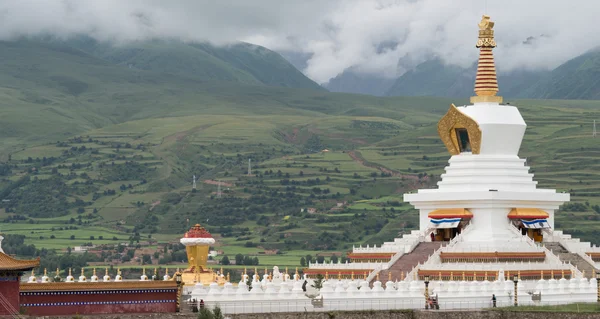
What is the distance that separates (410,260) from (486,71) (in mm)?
8659

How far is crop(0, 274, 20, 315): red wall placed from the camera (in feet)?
125

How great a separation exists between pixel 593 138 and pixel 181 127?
59.7 m

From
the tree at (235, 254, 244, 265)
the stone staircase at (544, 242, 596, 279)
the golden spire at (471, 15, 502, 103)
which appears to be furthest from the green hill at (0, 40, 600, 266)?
the stone staircase at (544, 242, 596, 279)

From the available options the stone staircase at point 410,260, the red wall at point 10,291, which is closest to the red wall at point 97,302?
the red wall at point 10,291

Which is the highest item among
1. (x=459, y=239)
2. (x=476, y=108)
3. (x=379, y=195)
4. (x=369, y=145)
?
(x=369, y=145)

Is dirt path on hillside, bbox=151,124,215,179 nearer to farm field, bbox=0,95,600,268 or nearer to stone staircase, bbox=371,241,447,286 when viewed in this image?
farm field, bbox=0,95,600,268

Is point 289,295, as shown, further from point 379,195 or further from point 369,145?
point 369,145

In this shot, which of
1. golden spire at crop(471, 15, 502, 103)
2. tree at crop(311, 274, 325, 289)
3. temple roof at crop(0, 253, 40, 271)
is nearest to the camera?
temple roof at crop(0, 253, 40, 271)

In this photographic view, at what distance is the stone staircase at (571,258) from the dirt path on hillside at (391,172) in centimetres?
8061

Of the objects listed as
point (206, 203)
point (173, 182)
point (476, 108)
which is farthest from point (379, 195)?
point (476, 108)

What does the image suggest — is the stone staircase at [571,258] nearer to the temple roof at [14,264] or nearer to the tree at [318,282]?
the tree at [318,282]

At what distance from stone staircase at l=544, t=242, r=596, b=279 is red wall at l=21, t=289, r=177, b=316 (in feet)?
58.6

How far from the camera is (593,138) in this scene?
139 metres

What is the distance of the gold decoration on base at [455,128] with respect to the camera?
56.4m
